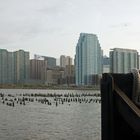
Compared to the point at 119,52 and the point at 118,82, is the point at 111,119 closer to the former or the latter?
the point at 118,82

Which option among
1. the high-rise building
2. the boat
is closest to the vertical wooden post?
the boat

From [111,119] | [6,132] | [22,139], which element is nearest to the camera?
[111,119]

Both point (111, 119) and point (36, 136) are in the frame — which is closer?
point (111, 119)

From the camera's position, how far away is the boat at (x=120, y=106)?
34.2 ft

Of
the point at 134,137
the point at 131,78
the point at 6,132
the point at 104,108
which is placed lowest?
the point at 6,132

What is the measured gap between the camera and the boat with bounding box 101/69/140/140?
1044 centimetres

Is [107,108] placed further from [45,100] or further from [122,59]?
[122,59]

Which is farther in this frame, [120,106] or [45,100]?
[45,100]

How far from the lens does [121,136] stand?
11.1m

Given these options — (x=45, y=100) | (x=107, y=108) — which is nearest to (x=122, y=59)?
(x=45, y=100)

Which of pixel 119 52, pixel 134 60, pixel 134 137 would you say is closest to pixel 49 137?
pixel 134 137

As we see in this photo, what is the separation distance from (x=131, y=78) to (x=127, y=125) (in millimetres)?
1235

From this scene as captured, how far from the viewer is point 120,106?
34.7 feet

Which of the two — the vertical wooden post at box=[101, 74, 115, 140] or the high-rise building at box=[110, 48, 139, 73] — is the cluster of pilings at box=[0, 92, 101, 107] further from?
the vertical wooden post at box=[101, 74, 115, 140]
